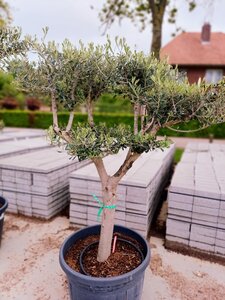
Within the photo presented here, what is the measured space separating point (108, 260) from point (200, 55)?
62.2 feet

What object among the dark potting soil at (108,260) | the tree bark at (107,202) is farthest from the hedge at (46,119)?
the tree bark at (107,202)

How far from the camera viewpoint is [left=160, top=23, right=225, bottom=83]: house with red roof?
17312 mm

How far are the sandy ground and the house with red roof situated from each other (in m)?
16.5

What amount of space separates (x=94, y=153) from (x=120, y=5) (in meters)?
10.4

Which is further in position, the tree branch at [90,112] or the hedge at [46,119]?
the hedge at [46,119]

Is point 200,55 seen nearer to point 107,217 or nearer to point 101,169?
point 101,169

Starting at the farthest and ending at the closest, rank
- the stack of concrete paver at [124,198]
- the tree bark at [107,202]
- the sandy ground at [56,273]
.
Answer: the stack of concrete paver at [124,198] → the sandy ground at [56,273] → the tree bark at [107,202]

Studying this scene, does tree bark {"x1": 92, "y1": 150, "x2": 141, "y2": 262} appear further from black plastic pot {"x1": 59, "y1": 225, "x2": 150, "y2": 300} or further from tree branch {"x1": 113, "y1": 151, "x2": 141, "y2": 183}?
black plastic pot {"x1": 59, "y1": 225, "x2": 150, "y2": 300}

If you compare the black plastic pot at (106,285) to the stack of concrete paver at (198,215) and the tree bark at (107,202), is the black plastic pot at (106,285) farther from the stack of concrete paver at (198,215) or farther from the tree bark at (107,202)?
the stack of concrete paver at (198,215)

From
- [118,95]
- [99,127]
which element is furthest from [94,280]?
[118,95]

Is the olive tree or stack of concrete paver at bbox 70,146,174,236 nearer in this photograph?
the olive tree

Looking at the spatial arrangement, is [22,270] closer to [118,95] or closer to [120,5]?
[118,95]

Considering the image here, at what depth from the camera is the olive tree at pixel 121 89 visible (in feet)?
5.30

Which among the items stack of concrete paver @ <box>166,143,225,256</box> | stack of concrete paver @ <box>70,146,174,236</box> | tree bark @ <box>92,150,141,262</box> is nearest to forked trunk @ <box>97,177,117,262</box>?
tree bark @ <box>92,150,141,262</box>
